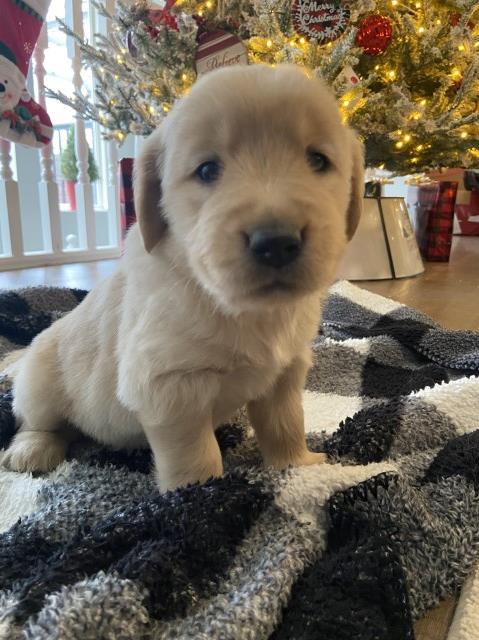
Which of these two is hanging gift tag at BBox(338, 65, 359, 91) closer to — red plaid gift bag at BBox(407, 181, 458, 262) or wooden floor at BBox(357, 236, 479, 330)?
wooden floor at BBox(357, 236, 479, 330)

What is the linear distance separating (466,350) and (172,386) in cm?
113

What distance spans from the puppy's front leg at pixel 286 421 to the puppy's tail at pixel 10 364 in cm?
82

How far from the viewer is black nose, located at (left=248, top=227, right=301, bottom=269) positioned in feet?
2.60

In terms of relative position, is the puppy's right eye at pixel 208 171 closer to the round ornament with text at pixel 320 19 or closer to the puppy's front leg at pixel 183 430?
the puppy's front leg at pixel 183 430

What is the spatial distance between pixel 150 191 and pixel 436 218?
3.02 m

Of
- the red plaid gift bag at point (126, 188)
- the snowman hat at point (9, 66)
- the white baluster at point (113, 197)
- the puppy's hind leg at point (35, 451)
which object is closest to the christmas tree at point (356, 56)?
the snowman hat at point (9, 66)

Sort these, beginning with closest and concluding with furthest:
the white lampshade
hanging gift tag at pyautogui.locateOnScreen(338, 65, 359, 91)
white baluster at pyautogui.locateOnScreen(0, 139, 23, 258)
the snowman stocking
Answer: hanging gift tag at pyautogui.locateOnScreen(338, 65, 359, 91)
the snowman stocking
the white lampshade
white baluster at pyautogui.locateOnScreen(0, 139, 23, 258)

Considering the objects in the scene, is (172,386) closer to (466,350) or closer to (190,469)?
(190,469)

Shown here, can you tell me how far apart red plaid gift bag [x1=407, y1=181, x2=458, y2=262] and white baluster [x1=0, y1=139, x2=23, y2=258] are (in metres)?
2.64

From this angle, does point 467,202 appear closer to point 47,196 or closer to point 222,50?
point 222,50

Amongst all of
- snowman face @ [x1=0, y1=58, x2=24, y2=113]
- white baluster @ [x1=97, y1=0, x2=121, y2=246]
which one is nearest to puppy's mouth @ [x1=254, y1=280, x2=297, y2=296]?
snowman face @ [x1=0, y1=58, x2=24, y2=113]

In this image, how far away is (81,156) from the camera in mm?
4168

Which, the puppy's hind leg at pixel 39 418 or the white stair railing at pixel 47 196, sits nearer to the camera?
the puppy's hind leg at pixel 39 418

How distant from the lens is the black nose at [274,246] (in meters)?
0.79
